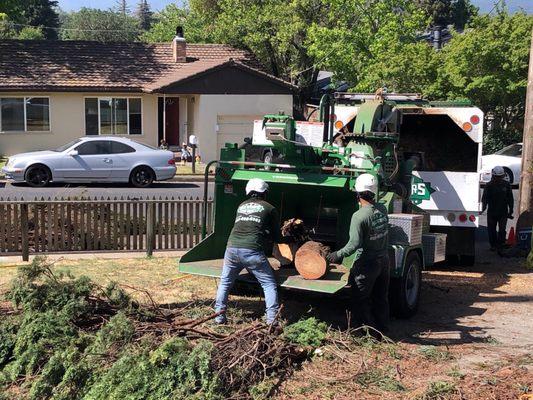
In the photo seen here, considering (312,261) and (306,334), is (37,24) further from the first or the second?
(306,334)

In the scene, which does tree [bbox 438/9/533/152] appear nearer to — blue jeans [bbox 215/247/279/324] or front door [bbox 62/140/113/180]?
front door [bbox 62/140/113/180]

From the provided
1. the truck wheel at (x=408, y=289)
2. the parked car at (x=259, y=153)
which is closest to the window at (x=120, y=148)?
the parked car at (x=259, y=153)

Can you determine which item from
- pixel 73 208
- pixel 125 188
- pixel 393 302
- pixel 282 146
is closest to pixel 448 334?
pixel 393 302

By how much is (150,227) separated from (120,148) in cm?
926

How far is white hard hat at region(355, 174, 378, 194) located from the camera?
7.71 meters

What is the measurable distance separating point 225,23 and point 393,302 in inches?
1030

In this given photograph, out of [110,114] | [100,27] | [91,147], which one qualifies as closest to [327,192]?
[91,147]

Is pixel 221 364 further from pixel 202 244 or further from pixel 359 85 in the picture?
pixel 359 85

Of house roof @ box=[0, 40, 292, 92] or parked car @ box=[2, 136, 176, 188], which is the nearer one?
parked car @ box=[2, 136, 176, 188]

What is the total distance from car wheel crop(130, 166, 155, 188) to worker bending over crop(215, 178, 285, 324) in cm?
1385

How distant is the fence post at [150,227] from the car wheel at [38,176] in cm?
926

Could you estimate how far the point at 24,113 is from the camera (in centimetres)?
2806

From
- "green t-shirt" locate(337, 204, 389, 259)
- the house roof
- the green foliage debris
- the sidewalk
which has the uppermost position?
the house roof

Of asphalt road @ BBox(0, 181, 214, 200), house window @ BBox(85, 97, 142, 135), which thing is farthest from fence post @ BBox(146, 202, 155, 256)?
house window @ BBox(85, 97, 142, 135)
